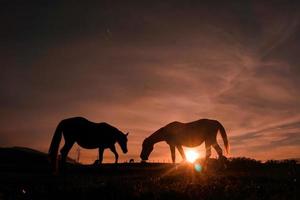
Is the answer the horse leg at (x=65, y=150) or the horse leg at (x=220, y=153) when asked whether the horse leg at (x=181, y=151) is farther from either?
the horse leg at (x=65, y=150)

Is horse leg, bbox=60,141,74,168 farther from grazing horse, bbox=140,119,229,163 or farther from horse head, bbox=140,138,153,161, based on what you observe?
horse head, bbox=140,138,153,161

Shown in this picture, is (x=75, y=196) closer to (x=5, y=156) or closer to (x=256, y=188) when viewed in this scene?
(x=256, y=188)

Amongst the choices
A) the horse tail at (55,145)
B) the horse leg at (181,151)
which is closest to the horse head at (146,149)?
the horse leg at (181,151)

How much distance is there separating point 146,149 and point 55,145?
1256 cm

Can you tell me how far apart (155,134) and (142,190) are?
20.6 metres

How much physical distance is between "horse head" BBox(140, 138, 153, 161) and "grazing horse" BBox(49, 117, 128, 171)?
5136 mm

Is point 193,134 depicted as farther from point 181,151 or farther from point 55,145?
point 55,145

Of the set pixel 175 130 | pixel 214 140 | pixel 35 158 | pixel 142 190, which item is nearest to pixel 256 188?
pixel 142 190

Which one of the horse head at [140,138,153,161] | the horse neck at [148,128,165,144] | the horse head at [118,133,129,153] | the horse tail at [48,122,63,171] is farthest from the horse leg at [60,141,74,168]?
the horse head at [140,138,153,161]

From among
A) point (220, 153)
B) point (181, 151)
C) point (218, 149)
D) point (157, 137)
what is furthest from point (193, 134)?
point (157, 137)

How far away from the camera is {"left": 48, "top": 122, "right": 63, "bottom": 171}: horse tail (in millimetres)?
22608

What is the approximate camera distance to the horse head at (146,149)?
34125mm

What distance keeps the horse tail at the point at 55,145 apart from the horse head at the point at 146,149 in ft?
38.4

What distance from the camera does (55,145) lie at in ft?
76.5
